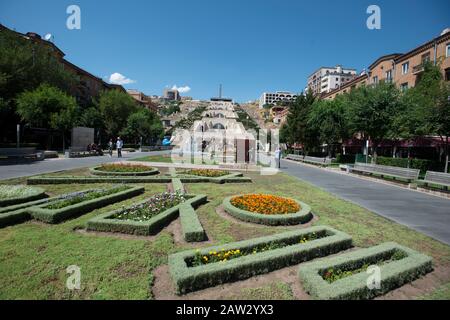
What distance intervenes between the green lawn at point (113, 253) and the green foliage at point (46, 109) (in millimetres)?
23929

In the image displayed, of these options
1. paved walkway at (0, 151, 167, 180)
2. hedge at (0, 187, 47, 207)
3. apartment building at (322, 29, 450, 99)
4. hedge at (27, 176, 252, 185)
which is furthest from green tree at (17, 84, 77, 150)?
apartment building at (322, 29, 450, 99)

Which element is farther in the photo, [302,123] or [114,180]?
[302,123]

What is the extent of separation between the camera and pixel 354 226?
7145 millimetres

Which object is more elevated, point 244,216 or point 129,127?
point 129,127

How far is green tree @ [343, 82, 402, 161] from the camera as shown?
901 inches

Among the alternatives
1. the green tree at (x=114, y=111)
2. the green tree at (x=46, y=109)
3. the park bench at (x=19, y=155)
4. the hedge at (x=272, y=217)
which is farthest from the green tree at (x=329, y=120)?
the green tree at (x=114, y=111)

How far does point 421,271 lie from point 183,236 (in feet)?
15.4

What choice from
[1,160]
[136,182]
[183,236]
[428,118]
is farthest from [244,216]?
[1,160]

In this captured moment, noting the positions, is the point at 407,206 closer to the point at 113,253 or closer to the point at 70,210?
the point at 113,253

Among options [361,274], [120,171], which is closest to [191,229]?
[361,274]

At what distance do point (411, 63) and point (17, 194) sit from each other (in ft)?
136

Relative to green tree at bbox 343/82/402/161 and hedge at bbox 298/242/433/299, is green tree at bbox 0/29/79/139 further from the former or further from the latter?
green tree at bbox 343/82/402/161

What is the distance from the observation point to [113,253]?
16.2ft
